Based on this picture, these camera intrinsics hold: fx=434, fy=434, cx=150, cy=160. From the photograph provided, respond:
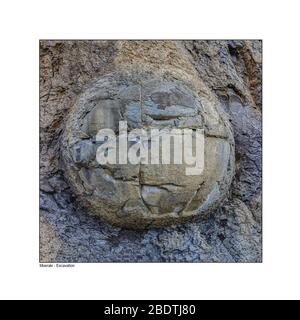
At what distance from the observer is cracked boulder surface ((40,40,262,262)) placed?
1356mm

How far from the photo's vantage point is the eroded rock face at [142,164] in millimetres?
1336

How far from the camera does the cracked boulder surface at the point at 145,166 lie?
A: 4.45 ft

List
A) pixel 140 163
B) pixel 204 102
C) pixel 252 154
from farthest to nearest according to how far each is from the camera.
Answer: pixel 252 154 < pixel 204 102 < pixel 140 163

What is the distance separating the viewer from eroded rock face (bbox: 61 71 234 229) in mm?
1336

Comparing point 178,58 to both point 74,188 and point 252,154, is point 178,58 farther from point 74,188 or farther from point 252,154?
point 74,188

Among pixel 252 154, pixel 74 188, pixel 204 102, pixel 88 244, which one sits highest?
pixel 204 102

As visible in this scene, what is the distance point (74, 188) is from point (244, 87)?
0.71 metres

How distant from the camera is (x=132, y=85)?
4.55 feet

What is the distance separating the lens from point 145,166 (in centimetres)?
132

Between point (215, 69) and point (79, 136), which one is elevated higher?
point (215, 69)

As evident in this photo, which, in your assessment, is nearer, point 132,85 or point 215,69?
point 132,85

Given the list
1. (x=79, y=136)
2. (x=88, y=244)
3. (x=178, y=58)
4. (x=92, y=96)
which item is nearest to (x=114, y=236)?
(x=88, y=244)

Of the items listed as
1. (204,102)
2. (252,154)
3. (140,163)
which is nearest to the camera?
(140,163)

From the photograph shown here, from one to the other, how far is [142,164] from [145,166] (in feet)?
0.04
